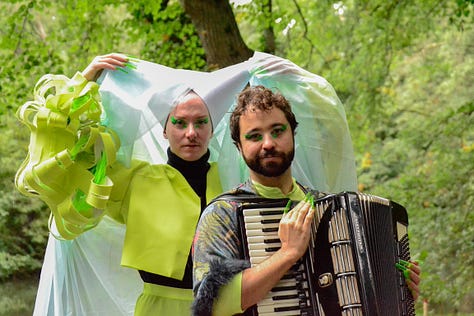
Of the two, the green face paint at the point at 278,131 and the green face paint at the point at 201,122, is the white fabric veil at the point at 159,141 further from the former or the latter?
the green face paint at the point at 278,131

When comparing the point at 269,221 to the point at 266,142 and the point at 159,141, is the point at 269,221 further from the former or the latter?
the point at 159,141

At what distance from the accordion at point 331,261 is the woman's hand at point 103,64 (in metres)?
1.43

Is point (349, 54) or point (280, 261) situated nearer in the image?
point (280, 261)

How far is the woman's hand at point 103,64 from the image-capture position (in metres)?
4.58

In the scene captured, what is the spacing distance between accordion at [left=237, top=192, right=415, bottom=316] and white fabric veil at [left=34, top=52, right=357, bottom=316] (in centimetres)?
85

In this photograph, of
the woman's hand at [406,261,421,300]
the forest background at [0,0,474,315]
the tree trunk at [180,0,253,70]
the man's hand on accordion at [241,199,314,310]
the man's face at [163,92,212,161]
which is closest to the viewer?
the man's hand on accordion at [241,199,314,310]

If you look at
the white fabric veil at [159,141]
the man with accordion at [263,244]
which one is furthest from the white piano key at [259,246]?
the white fabric veil at [159,141]

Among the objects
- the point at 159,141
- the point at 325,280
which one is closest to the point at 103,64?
the point at 159,141

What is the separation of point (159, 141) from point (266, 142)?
1.42m

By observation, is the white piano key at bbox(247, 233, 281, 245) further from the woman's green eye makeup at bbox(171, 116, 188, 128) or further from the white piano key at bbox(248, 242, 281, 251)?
the woman's green eye makeup at bbox(171, 116, 188, 128)

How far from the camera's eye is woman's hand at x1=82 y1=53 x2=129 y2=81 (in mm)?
4582

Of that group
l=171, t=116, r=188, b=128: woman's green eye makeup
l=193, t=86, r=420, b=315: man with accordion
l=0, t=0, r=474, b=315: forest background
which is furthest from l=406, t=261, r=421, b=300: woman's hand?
l=0, t=0, r=474, b=315: forest background

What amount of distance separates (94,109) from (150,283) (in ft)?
2.74

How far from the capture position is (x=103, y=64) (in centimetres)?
458
